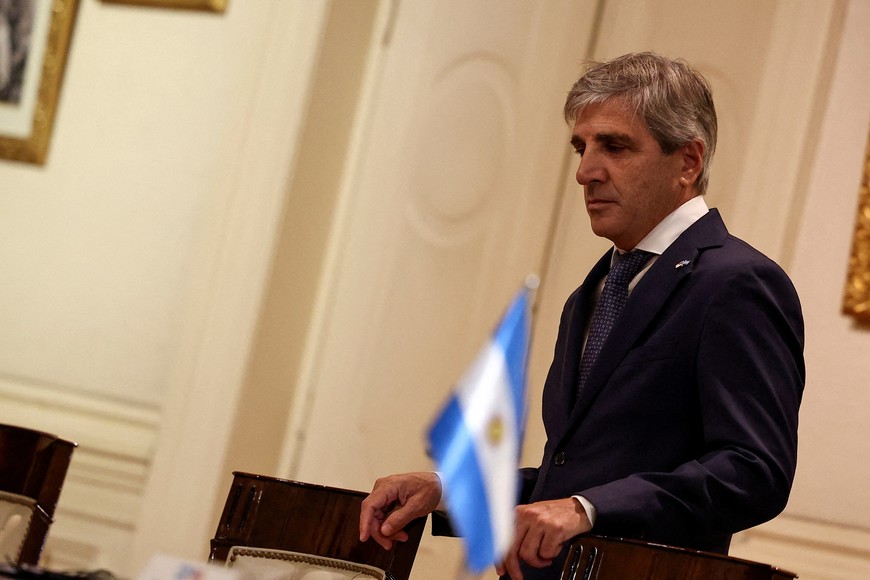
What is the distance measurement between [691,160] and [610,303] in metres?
0.27

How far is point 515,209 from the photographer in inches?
147

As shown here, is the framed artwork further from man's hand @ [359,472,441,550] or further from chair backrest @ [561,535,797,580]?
chair backrest @ [561,535,797,580]

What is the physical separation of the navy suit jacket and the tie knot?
0.07m

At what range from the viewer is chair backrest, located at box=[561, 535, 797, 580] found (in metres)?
1.33

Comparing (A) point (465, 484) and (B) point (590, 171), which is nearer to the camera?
(A) point (465, 484)

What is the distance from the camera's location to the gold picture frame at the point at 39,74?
439 cm

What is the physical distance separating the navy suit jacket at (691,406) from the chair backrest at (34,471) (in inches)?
30.3

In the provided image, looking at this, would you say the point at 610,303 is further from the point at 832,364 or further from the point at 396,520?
the point at 832,364

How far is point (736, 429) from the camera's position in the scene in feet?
5.26

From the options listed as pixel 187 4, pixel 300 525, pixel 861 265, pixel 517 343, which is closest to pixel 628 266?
pixel 300 525

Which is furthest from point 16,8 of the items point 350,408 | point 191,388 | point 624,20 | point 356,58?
point 624,20

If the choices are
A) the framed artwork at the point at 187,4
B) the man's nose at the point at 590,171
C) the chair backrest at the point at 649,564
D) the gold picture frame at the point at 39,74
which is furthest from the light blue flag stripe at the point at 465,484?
the gold picture frame at the point at 39,74

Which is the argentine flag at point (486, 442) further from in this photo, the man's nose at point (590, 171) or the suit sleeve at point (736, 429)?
the man's nose at point (590, 171)

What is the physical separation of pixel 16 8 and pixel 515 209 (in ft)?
6.88
